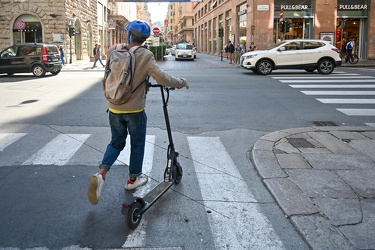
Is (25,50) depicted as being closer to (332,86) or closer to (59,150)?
(332,86)

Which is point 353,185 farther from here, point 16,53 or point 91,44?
point 91,44

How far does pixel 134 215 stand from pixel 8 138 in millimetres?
4241

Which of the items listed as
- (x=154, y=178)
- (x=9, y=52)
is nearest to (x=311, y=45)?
(x=9, y=52)

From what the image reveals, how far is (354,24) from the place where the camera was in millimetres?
30844

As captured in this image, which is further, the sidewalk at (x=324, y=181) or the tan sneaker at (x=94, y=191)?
the tan sneaker at (x=94, y=191)

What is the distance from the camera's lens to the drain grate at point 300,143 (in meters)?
6.09

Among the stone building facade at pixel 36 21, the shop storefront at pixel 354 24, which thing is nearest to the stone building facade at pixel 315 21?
the shop storefront at pixel 354 24

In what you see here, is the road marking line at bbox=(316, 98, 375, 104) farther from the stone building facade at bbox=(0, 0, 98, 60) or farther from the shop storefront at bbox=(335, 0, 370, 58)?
the stone building facade at bbox=(0, 0, 98, 60)

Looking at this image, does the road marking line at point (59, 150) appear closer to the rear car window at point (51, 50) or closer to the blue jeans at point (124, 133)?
the blue jeans at point (124, 133)

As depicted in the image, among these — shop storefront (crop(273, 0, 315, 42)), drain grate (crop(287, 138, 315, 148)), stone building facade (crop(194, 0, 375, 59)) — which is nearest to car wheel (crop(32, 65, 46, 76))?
drain grate (crop(287, 138, 315, 148))

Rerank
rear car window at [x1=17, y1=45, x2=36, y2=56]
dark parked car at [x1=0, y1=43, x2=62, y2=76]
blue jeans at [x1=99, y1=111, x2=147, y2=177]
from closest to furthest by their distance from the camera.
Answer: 1. blue jeans at [x1=99, y1=111, x2=147, y2=177]
2. dark parked car at [x1=0, y1=43, x2=62, y2=76]
3. rear car window at [x1=17, y1=45, x2=36, y2=56]

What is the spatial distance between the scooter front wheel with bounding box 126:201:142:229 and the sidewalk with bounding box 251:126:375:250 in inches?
55.5

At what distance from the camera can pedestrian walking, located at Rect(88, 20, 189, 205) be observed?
3.62 m

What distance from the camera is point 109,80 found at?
12.2 ft
